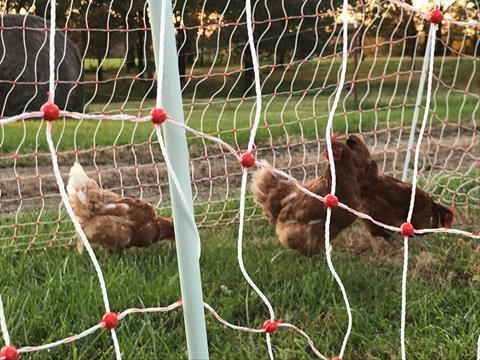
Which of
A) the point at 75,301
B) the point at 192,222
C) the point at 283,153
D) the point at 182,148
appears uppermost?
the point at 182,148

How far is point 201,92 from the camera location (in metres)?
6.57

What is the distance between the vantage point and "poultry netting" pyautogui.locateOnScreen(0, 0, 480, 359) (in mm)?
3168

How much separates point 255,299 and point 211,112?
478cm

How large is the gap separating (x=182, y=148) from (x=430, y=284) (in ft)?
4.85

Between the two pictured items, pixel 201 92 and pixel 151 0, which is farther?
pixel 201 92

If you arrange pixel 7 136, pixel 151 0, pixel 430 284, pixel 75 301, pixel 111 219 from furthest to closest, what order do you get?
1. pixel 7 136
2. pixel 111 219
3. pixel 430 284
4. pixel 75 301
5. pixel 151 0

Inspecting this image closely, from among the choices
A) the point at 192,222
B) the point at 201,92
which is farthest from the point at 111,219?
the point at 201,92

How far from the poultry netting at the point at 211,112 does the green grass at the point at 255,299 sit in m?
0.24

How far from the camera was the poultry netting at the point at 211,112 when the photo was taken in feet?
10.4

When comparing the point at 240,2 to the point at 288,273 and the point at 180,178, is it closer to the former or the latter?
the point at 288,273

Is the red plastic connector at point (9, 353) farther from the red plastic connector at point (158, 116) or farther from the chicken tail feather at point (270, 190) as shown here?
the chicken tail feather at point (270, 190)

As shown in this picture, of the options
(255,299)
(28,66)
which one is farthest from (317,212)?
(28,66)

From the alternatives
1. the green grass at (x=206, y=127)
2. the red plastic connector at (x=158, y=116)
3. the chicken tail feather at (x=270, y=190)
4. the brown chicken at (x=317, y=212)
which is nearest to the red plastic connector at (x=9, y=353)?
the red plastic connector at (x=158, y=116)

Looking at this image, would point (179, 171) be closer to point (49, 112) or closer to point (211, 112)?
point (49, 112)
